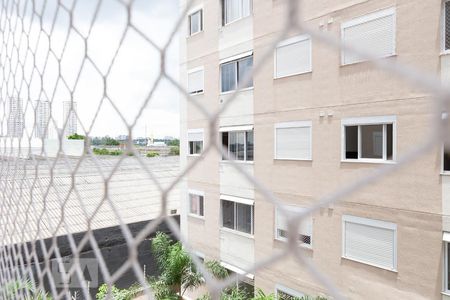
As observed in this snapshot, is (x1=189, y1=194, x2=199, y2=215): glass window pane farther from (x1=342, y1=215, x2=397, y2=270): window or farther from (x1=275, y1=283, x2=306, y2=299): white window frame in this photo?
(x1=342, y1=215, x2=397, y2=270): window

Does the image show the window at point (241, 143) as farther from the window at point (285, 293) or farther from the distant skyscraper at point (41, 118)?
the distant skyscraper at point (41, 118)

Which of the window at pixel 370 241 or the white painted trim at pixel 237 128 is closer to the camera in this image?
the window at pixel 370 241

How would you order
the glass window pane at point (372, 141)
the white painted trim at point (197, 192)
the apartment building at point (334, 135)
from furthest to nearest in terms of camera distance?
the white painted trim at point (197, 192), the glass window pane at point (372, 141), the apartment building at point (334, 135)

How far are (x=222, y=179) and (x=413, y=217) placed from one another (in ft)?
4.64

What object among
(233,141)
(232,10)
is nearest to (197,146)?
(233,141)

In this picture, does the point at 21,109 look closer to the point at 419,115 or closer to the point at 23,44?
the point at 23,44

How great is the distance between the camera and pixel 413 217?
5.71ft

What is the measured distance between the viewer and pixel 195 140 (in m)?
2.76

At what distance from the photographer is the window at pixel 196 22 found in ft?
8.73

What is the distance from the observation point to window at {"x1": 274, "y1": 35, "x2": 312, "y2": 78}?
1970mm

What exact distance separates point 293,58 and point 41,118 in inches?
67.1

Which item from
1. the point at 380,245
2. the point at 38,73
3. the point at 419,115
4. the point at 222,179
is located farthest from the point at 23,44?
the point at 222,179

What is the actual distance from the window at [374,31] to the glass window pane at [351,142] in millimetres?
359

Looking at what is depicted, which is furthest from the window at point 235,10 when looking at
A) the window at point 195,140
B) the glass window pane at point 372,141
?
the glass window pane at point 372,141
